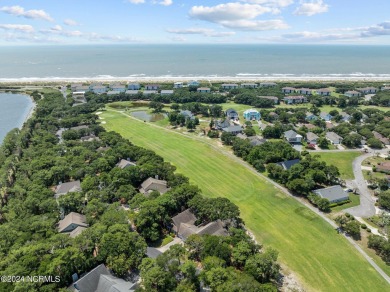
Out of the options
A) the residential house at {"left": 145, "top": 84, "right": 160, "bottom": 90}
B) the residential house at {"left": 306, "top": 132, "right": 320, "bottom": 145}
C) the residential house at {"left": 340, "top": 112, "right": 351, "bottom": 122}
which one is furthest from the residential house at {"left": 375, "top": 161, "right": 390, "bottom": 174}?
the residential house at {"left": 145, "top": 84, "right": 160, "bottom": 90}

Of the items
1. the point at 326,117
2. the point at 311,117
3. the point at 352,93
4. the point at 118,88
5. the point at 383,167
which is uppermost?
the point at 118,88

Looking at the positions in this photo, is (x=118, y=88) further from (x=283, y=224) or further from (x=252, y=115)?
(x=283, y=224)

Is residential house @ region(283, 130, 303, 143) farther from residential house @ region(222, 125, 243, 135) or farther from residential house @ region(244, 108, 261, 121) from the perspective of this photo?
residential house @ region(244, 108, 261, 121)

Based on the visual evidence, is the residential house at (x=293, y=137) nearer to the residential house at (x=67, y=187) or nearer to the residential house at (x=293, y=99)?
the residential house at (x=293, y=99)

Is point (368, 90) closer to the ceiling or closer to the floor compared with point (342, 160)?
closer to the ceiling

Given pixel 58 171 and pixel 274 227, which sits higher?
pixel 58 171

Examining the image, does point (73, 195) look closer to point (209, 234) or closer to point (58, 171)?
point (58, 171)

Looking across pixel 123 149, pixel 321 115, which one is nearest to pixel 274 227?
pixel 123 149

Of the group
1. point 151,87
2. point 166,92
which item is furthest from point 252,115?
point 151,87

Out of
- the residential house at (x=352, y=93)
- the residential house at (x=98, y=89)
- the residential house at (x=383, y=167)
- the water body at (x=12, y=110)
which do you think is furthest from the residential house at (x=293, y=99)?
the water body at (x=12, y=110)
